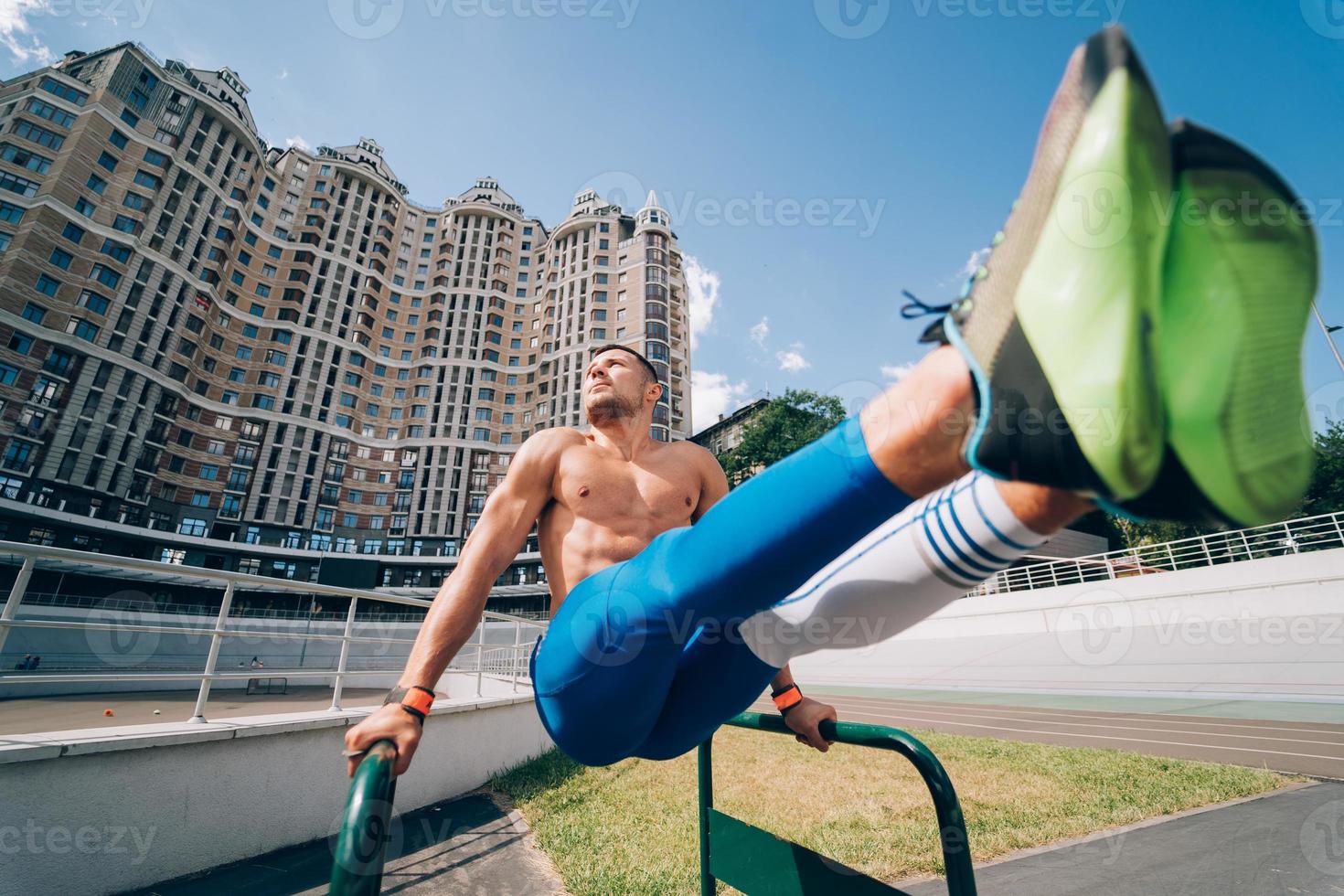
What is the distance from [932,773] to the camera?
1560mm

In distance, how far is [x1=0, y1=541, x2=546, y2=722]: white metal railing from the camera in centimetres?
292

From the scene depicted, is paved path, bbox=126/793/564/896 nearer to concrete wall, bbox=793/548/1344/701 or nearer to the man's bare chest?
the man's bare chest

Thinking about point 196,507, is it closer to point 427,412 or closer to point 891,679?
point 427,412

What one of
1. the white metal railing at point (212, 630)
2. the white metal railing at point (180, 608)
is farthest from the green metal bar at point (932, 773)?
the white metal railing at point (180, 608)

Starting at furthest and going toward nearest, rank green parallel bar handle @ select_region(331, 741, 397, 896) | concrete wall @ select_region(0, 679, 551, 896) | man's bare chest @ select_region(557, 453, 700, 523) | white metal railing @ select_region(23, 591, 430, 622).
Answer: white metal railing @ select_region(23, 591, 430, 622) < concrete wall @ select_region(0, 679, 551, 896) < man's bare chest @ select_region(557, 453, 700, 523) < green parallel bar handle @ select_region(331, 741, 397, 896)

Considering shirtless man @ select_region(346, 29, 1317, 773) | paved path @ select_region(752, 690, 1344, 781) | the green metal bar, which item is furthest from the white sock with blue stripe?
paved path @ select_region(752, 690, 1344, 781)

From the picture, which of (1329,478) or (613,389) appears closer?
(613,389)

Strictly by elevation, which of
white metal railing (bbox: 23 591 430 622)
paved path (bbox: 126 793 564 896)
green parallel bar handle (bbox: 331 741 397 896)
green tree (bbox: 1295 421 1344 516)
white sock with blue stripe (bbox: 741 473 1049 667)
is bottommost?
paved path (bbox: 126 793 564 896)

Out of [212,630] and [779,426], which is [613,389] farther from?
[779,426]

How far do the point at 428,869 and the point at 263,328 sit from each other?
1923 inches

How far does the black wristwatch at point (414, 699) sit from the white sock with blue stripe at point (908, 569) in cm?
72

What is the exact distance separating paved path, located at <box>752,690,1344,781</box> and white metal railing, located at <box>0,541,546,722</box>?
4781 mm

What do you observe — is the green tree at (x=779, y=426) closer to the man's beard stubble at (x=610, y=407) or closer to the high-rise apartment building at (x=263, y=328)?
the high-rise apartment building at (x=263, y=328)

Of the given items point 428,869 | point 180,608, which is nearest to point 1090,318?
point 428,869
